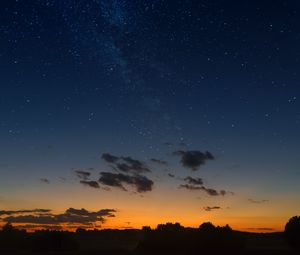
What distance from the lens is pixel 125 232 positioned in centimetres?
14850

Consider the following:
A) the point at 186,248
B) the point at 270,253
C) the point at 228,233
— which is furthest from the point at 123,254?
the point at 270,253

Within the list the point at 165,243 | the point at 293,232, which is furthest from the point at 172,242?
the point at 293,232

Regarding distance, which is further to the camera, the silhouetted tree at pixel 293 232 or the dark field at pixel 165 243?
the silhouetted tree at pixel 293 232

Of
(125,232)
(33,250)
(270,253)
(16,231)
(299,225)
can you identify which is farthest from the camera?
(125,232)

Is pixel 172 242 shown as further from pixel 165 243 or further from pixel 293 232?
pixel 293 232

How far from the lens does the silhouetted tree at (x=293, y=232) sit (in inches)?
1892

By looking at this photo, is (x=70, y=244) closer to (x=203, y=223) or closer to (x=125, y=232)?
(x=203, y=223)

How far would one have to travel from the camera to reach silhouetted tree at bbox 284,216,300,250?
48.0m

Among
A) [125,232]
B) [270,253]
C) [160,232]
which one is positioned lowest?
[270,253]

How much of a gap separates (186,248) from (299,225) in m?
12.9

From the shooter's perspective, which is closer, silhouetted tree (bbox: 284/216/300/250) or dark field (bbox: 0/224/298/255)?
dark field (bbox: 0/224/298/255)

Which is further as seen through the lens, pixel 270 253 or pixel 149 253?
pixel 149 253

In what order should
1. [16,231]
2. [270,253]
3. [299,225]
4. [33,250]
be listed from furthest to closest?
[16,231]
[33,250]
[299,225]
[270,253]

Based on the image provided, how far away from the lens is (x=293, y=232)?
48.3 meters
